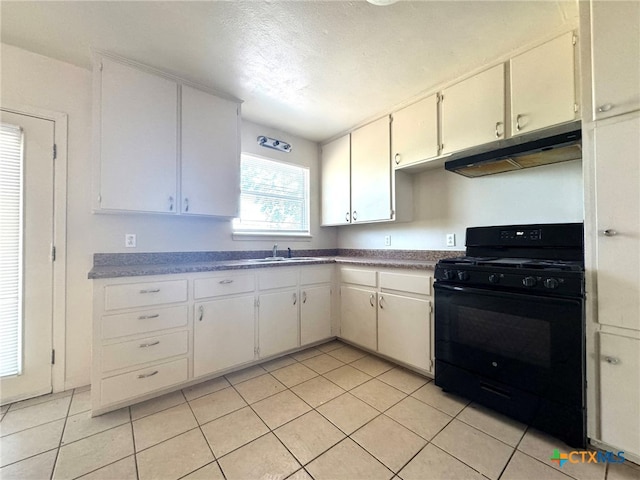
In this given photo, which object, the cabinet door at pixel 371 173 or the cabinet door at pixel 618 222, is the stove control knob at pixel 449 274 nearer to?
the cabinet door at pixel 618 222

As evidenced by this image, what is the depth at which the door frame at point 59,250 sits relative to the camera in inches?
78.4

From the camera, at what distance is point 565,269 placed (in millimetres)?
1434

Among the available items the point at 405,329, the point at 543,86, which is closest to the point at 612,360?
the point at 405,329

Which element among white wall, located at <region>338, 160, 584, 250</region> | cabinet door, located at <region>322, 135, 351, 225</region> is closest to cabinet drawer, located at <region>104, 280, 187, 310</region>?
cabinet door, located at <region>322, 135, 351, 225</region>

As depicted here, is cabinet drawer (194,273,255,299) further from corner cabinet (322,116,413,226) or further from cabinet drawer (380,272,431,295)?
corner cabinet (322,116,413,226)

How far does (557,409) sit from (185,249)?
288cm

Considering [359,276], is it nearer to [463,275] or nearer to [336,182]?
[463,275]

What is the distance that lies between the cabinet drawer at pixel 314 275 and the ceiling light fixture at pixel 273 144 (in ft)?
4.78

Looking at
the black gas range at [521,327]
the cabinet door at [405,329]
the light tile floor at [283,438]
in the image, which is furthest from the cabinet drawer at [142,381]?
the black gas range at [521,327]

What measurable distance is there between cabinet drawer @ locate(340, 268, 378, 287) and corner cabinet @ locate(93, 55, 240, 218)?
1.29 m

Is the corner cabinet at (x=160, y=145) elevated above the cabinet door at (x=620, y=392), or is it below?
above

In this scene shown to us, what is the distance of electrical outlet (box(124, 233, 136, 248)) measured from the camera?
7.23ft

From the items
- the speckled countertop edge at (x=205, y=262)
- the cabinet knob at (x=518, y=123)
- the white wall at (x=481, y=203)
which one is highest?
the cabinet knob at (x=518, y=123)

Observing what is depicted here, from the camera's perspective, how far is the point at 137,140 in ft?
6.63
